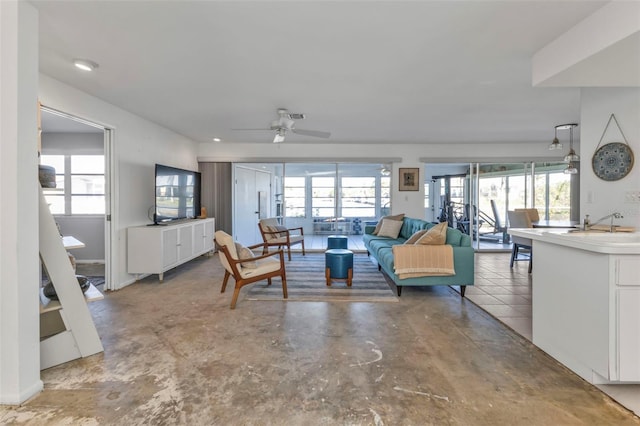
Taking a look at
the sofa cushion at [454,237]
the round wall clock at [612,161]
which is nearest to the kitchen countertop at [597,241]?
the round wall clock at [612,161]

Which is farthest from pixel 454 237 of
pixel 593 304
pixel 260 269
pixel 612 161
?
pixel 260 269

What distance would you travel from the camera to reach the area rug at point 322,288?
3.46 m

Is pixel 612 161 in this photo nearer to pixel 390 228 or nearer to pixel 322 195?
pixel 390 228

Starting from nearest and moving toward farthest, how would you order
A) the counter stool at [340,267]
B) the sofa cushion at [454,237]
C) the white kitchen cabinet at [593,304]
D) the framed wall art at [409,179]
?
the white kitchen cabinet at [593,304] → the sofa cushion at [454,237] → the counter stool at [340,267] → the framed wall art at [409,179]

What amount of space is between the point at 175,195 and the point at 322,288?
110 inches

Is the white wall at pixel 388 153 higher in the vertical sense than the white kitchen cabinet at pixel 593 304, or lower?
higher

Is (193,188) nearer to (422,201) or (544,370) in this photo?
(422,201)

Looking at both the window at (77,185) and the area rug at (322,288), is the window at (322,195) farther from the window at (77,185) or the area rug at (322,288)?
the window at (77,185)

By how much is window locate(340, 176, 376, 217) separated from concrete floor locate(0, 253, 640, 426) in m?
5.13

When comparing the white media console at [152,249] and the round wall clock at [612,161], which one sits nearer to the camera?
the round wall clock at [612,161]

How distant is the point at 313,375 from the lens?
6.43 ft

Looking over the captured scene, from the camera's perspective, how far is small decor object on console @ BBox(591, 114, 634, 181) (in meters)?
2.54

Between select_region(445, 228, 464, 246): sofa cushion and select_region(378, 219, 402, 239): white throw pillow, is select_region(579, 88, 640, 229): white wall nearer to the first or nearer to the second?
select_region(445, 228, 464, 246): sofa cushion

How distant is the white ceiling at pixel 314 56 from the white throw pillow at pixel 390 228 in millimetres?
1874
